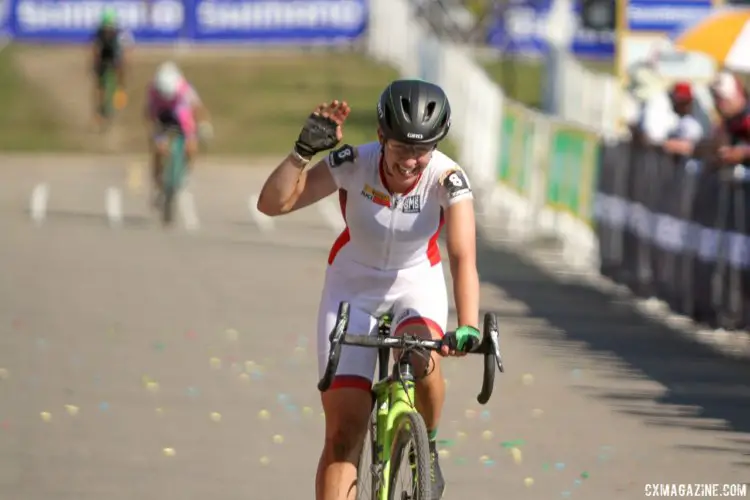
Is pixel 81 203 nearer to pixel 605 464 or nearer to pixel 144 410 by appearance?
pixel 144 410

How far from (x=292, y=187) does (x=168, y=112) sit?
50.4 ft

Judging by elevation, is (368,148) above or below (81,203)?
above

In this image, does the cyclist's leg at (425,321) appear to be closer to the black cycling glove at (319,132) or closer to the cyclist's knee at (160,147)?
the black cycling glove at (319,132)

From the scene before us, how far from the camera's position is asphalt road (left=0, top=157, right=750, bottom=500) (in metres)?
9.29

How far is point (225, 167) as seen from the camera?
30906mm

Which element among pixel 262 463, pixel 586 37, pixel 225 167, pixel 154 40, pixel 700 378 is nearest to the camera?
pixel 262 463

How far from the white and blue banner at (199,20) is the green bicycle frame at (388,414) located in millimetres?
37540

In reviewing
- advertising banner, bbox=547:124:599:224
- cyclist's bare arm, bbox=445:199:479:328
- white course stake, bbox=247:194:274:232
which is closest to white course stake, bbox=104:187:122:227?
white course stake, bbox=247:194:274:232

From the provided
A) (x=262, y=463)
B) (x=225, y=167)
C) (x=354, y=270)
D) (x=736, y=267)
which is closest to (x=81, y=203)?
(x=225, y=167)

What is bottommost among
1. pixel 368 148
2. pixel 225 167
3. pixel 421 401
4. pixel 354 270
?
pixel 225 167

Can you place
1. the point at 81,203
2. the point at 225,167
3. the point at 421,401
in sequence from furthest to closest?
the point at 225,167, the point at 81,203, the point at 421,401

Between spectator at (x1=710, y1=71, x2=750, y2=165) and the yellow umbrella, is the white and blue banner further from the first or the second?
spectator at (x1=710, y1=71, x2=750, y2=165)

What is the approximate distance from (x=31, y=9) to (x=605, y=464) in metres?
36.2

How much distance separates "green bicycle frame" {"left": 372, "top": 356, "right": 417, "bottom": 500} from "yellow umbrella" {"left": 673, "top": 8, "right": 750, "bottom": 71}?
367 inches
